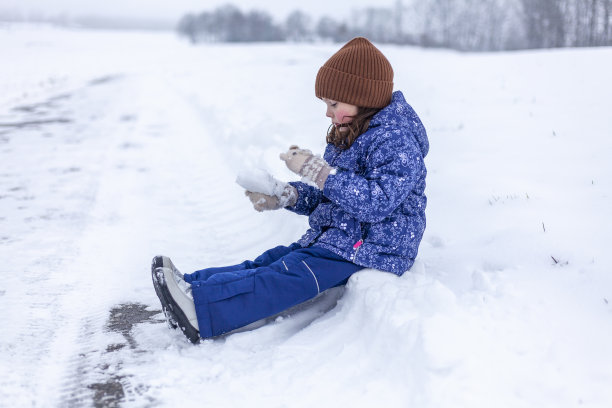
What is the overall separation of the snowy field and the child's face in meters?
0.81

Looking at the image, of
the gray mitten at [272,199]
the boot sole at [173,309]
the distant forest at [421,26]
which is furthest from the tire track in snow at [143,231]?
the distant forest at [421,26]

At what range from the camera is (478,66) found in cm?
Answer: 1025

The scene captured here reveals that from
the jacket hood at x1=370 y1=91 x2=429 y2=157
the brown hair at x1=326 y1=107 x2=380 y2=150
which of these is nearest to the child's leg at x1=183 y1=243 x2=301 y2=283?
the brown hair at x1=326 y1=107 x2=380 y2=150

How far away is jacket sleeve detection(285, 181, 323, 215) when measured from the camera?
2865 mm

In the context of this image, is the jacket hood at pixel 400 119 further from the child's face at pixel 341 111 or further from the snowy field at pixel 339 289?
the snowy field at pixel 339 289

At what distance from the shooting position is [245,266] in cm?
273

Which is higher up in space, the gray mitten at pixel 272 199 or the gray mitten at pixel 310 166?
the gray mitten at pixel 310 166

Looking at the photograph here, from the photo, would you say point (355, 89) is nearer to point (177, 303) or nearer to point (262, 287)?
point (262, 287)

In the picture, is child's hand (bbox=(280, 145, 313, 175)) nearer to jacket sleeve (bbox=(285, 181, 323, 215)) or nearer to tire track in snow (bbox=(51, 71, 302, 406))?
jacket sleeve (bbox=(285, 181, 323, 215))

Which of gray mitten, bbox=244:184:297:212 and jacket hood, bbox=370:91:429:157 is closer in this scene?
jacket hood, bbox=370:91:429:157

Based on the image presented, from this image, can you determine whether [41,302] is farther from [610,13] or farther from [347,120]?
[610,13]

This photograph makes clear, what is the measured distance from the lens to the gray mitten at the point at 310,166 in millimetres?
2426

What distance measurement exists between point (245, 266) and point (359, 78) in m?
1.13

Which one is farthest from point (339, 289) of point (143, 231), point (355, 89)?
point (143, 231)
